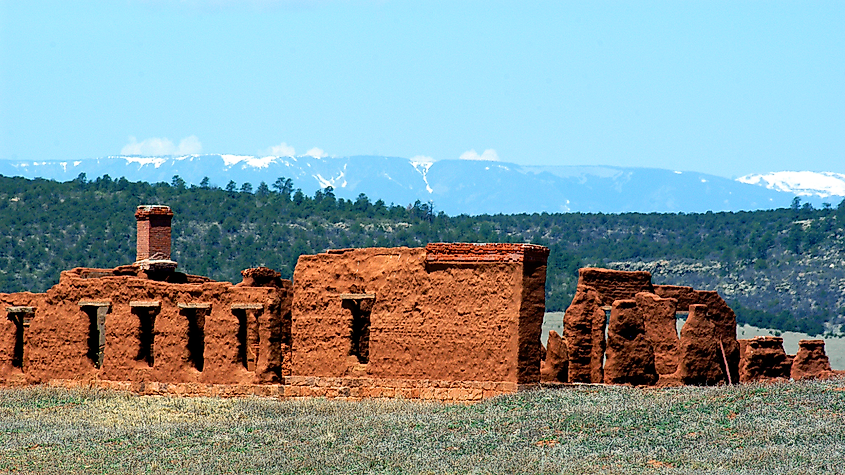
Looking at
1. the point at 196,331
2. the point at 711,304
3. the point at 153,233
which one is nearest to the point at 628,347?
the point at 711,304

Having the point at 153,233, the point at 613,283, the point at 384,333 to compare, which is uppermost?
the point at 153,233

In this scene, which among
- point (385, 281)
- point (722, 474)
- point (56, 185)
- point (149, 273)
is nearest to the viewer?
point (722, 474)

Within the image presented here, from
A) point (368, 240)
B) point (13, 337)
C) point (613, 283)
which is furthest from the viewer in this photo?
point (368, 240)

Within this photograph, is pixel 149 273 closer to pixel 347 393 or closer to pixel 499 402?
pixel 347 393

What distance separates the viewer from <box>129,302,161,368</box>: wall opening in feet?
100

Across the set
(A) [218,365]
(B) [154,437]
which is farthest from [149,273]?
(B) [154,437]

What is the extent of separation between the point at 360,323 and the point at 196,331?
13.2 feet

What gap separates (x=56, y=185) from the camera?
101 metres

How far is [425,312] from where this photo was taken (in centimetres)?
2778

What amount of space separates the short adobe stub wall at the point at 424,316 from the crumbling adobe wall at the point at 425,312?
0.8 inches

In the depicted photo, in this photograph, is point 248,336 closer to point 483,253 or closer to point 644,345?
point 483,253

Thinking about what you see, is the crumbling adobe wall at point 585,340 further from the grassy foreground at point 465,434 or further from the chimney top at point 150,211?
the chimney top at point 150,211

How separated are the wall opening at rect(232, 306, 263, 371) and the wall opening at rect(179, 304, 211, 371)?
32.0 inches

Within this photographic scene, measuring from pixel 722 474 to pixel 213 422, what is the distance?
10363 millimetres
